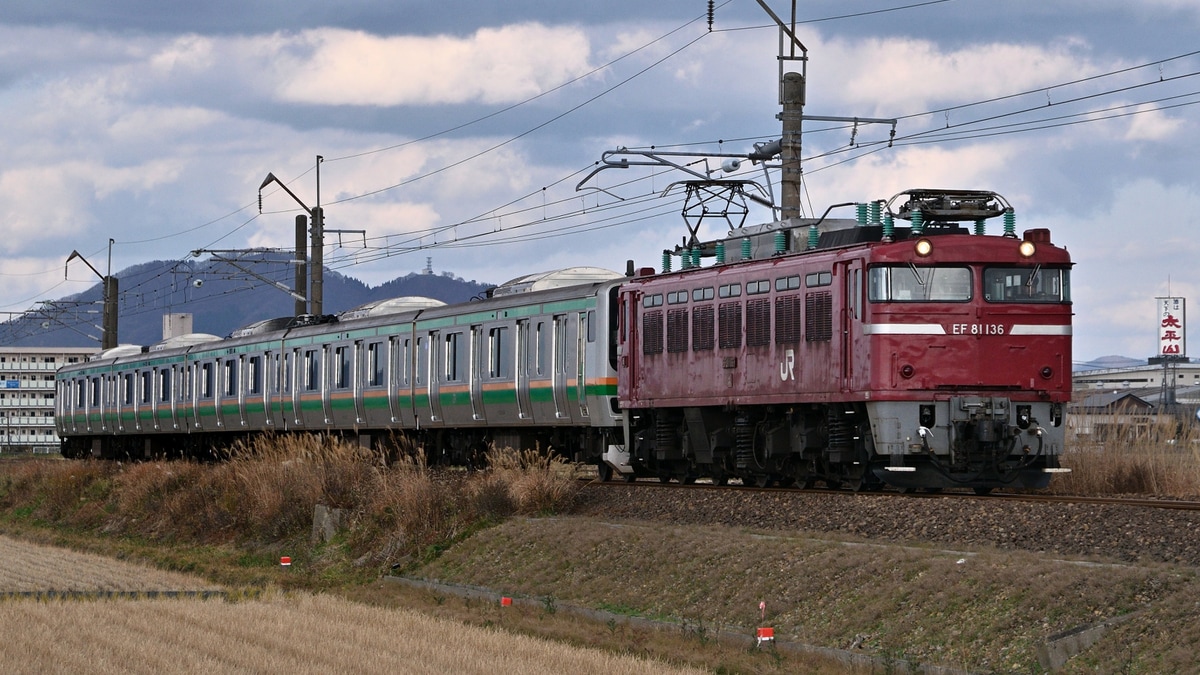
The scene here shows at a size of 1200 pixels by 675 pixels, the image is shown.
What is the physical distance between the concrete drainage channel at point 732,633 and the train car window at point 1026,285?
7.32m

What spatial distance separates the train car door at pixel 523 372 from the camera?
1193 inches

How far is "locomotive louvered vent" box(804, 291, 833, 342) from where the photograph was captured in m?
22.5

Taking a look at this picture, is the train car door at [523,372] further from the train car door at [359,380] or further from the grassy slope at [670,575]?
the train car door at [359,380]

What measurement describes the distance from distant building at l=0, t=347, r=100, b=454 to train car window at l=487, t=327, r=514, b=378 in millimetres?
118741

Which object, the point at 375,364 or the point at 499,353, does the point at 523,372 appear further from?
the point at 375,364

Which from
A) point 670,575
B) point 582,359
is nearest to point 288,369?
point 582,359

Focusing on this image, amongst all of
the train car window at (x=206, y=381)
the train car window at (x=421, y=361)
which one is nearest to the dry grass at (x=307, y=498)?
the train car window at (x=421, y=361)

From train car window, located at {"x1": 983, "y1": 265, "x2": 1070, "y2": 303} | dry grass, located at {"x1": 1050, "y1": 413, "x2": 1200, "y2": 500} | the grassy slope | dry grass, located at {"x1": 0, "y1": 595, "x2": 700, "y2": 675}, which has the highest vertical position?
train car window, located at {"x1": 983, "y1": 265, "x2": 1070, "y2": 303}

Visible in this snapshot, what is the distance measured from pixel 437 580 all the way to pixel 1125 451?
32.9 ft

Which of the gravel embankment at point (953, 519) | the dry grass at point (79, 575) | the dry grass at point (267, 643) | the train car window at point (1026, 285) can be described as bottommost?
the dry grass at point (79, 575)

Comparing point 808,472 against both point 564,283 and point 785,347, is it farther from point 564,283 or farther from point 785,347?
point 564,283

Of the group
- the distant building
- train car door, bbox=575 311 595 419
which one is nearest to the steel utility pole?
train car door, bbox=575 311 595 419

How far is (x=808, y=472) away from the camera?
23.9 metres

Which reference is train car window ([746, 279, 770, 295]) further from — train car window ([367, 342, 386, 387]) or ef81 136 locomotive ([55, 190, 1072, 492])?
train car window ([367, 342, 386, 387])
